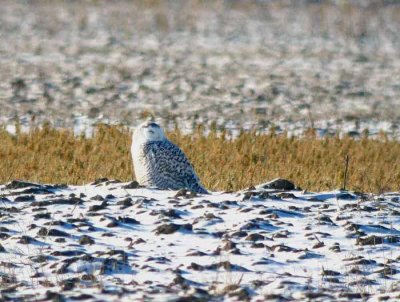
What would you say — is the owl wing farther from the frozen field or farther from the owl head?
the frozen field

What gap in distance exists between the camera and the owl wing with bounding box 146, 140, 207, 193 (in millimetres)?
11328

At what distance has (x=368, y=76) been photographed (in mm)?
27734

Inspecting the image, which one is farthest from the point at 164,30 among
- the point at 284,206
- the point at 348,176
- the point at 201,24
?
the point at 284,206

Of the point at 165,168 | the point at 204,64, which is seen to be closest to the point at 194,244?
the point at 165,168

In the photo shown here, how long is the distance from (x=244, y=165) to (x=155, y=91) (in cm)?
953

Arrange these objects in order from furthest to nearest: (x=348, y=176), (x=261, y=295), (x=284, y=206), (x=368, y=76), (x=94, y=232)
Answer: (x=368, y=76) → (x=348, y=176) → (x=284, y=206) → (x=94, y=232) → (x=261, y=295)

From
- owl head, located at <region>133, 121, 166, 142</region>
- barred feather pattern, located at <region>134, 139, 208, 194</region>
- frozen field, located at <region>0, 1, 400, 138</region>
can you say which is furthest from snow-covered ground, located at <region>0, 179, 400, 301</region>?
frozen field, located at <region>0, 1, 400, 138</region>

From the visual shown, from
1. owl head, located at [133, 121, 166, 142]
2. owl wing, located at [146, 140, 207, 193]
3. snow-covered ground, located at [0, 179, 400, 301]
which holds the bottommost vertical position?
snow-covered ground, located at [0, 179, 400, 301]

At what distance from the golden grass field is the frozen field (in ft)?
7.73

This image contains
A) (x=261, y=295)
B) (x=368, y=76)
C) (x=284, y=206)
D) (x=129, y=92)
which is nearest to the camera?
(x=261, y=295)

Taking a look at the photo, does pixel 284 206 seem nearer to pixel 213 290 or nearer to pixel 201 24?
pixel 213 290

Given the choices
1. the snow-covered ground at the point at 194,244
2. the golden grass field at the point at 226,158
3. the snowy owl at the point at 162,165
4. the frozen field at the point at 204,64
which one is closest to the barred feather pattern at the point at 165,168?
the snowy owl at the point at 162,165

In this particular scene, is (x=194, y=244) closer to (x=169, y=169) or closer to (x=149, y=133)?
(x=169, y=169)

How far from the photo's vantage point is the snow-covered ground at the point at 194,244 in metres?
7.58
